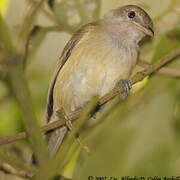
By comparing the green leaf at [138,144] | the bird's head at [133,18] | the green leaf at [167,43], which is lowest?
the green leaf at [138,144]

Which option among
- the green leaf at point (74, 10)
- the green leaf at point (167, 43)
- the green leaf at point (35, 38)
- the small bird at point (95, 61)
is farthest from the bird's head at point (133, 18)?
the green leaf at point (35, 38)

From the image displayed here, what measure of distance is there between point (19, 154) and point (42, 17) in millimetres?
723

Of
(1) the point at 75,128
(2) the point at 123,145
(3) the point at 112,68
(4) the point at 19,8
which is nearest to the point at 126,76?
(3) the point at 112,68

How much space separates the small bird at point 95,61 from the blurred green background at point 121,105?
0.14 metres

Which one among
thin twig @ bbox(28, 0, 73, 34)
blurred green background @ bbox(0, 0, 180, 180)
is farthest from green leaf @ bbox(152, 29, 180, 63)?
thin twig @ bbox(28, 0, 73, 34)

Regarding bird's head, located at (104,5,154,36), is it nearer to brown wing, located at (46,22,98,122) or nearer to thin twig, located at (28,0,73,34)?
brown wing, located at (46,22,98,122)

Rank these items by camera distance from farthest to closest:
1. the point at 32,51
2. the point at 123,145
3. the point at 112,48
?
the point at 112,48, the point at 32,51, the point at 123,145

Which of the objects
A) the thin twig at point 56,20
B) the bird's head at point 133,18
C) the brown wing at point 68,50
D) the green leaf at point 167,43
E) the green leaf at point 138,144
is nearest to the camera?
the green leaf at point 138,144

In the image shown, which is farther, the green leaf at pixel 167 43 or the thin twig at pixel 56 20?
the thin twig at pixel 56 20

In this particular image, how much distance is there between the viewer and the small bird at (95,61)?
195 centimetres

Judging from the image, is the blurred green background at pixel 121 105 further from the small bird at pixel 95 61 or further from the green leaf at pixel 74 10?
the small bird at pixel 95 61

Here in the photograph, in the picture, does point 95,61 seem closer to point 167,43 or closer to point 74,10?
point 74,10

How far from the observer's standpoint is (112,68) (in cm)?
197

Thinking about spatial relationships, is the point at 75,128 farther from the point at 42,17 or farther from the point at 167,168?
the point at 42,17
